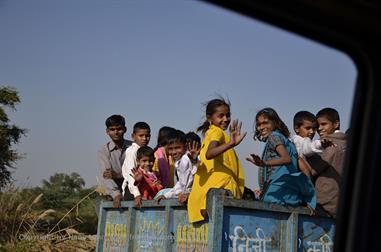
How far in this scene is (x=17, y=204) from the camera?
10.2 meters

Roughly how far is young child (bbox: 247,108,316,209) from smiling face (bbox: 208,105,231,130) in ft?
0.80

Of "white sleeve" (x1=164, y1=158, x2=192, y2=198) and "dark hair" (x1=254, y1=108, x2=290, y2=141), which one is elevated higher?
"dark hair" (x1=254, y1=108, x2=290, y2=141)

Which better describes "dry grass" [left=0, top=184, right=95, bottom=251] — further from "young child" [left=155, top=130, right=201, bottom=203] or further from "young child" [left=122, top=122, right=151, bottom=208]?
"young child" [left=155, top=130, right=201, bottom=203]

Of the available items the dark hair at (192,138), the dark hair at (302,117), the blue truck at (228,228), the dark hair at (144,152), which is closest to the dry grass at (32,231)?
the dark hair at (144,152)

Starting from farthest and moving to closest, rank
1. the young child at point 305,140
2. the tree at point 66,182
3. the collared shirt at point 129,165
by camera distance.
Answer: the tree at point 66,182, the collared shirt at point 129,165, the young child at point 305,140

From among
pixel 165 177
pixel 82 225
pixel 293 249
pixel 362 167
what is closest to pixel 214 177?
pixel 293 249

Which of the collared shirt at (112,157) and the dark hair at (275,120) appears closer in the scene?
the dark hair at (275,120)

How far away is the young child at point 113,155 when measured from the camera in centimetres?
674

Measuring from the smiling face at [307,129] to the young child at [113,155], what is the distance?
6.13 feet

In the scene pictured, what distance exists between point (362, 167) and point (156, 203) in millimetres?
3685

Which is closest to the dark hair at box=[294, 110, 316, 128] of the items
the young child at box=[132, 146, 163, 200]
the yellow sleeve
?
the young child at box=[132, 146, 163, 200]

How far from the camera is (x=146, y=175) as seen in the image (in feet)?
21.3

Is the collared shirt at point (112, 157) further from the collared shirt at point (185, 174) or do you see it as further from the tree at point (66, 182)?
the tree at point (66, 182)

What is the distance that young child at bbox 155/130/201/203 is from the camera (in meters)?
5.66
